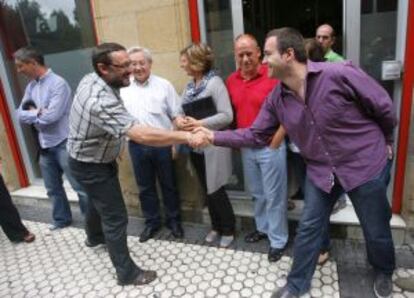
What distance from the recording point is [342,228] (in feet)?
10.7

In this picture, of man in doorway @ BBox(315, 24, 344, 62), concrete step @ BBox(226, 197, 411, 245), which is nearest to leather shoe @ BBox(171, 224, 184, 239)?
concrete step @ BBox(226, 197, 411, 245)

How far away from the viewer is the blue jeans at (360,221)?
229 cm

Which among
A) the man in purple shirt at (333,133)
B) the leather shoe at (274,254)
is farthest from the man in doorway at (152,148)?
the man in purple shirt at (333,133)

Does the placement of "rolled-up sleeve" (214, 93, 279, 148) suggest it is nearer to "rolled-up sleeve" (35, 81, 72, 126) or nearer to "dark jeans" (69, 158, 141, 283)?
"dark jeans" (69, 158, 141, 283)

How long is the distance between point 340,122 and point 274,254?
1.40 metres

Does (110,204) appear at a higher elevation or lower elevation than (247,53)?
lower

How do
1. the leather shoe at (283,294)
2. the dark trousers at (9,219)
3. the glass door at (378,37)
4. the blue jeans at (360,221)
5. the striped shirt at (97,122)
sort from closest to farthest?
the blue jeans at (360,221) → the striped shirt at (97,122) → the leather shoe at (283,294) → the glass door at (378,37) → the dark trousers at (9,219)

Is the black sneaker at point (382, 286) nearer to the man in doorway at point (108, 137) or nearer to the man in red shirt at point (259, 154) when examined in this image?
the man in red shirt at point (259, 154)

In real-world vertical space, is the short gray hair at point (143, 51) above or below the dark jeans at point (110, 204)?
above

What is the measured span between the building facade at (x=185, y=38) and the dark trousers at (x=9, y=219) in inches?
44.3

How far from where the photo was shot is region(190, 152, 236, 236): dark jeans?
331 cm

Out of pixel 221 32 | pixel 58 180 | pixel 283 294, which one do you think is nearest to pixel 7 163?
pixel 58 180

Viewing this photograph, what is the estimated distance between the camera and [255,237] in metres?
3.43

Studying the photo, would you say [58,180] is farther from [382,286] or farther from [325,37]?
[382,286]
